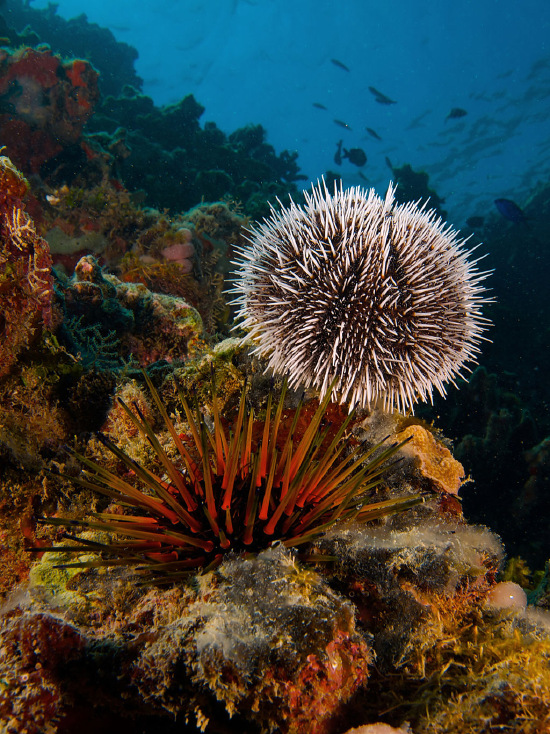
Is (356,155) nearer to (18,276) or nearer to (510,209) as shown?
(510,209)

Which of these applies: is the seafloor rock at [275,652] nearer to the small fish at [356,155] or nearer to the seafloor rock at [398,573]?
the seafloor rock at [398,573]

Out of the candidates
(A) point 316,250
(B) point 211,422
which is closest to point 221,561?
(B) point 211,422

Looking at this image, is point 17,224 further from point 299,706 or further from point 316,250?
point 299,706

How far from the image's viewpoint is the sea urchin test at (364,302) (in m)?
2.60

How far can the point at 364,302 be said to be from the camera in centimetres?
258

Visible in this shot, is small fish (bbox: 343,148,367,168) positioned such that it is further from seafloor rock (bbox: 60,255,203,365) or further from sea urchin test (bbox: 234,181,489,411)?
sea urchin test (bbox: 234,181,489,411)

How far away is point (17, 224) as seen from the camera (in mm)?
2959

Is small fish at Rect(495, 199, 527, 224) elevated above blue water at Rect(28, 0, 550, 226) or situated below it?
below

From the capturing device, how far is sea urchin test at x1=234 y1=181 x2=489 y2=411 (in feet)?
8.53

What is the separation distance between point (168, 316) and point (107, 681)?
4.12 metres

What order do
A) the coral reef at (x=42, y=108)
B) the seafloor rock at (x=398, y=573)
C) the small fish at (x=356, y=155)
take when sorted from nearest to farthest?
the seafloor rock at (x=398, y=573)
the coral reef at (x=42, y=108)
the small fish at (x=356, y=155)

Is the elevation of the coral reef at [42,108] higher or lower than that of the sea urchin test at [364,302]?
higher

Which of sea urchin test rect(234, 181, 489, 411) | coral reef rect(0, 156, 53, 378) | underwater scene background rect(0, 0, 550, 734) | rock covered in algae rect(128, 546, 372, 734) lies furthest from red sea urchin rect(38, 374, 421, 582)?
coral reef rect(0, 156, 53, 378)

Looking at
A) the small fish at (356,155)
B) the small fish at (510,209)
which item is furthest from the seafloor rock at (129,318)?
the small fish at (356,155)
